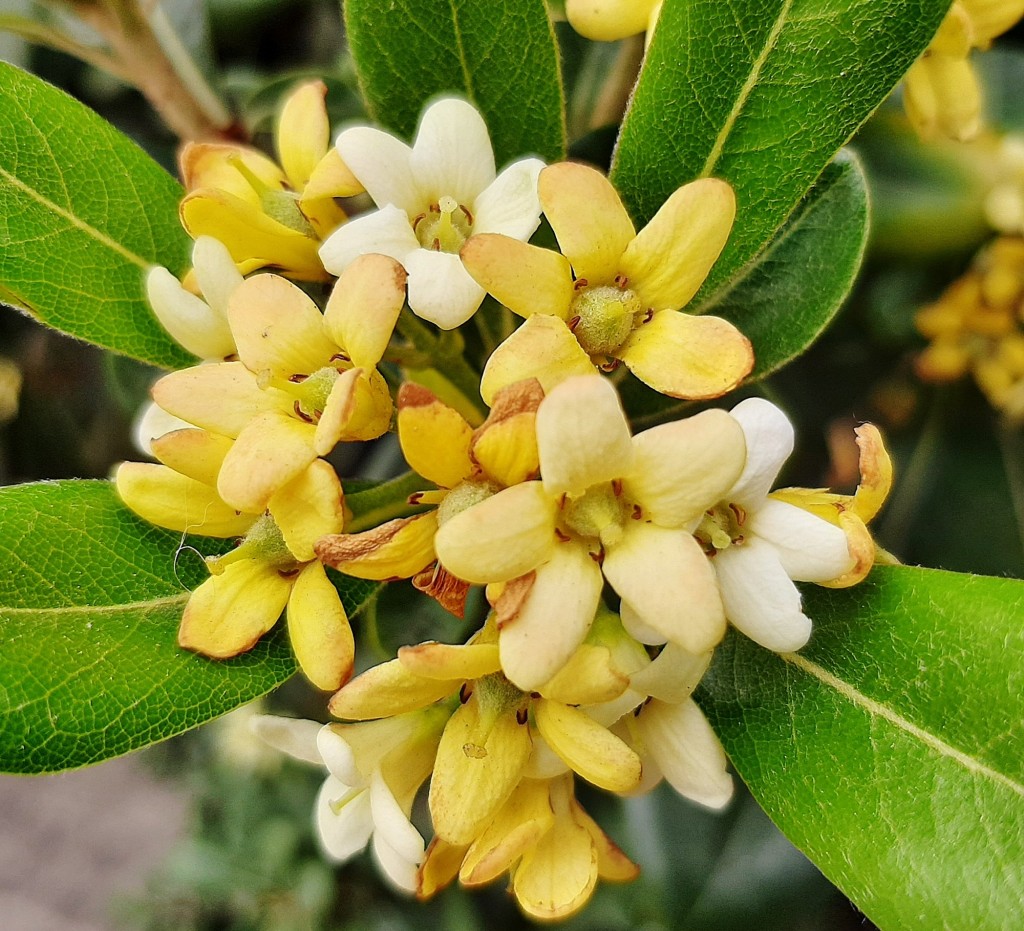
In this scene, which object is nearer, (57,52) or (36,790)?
(57,52)

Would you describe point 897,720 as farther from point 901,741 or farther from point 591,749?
point 591,749

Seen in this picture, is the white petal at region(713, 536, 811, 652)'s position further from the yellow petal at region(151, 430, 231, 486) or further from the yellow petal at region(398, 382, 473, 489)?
the yellow petal at region(151, 430, 231, 486)

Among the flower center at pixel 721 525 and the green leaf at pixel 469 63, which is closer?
the flower center at pixel 721 525

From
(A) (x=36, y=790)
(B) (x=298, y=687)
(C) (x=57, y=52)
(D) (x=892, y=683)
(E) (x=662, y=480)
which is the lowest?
(A) (x=36, y=790)

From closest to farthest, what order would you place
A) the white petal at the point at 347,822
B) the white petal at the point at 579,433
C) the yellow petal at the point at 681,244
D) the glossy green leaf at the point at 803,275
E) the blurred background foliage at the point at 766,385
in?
the white petal at the point at 579,433, the yellow petal at the point at 681,244, the white petal at the point at 347,822, the glossy green leaf at the point at 803,275, the blurred background foliage at the point at 766,385

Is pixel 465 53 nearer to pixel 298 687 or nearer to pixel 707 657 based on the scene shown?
pixel 707 657

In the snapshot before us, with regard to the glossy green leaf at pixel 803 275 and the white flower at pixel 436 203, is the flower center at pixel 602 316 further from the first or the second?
the glossy green leaf at pixel 803 275

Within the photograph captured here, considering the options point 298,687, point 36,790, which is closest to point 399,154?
point 298,687

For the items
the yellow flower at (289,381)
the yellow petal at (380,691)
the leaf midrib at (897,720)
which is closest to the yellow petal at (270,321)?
the yellow flower at (289,381)
